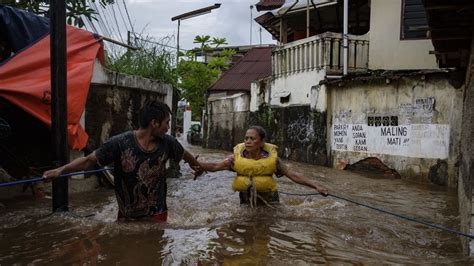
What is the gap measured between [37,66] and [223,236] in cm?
320

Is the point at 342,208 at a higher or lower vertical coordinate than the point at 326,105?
lower

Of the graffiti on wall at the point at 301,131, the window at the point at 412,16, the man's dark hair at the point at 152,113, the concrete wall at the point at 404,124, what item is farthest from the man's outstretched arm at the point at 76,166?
the graffiti on wall at the point at 301,131

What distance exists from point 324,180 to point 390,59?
455 centimetres

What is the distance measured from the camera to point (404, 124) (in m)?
11.0

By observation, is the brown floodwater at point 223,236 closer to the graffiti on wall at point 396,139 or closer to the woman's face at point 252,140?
the woman's face at point 252,140

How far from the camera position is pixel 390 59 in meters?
13.1

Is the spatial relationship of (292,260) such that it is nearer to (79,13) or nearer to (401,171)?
(79,13)

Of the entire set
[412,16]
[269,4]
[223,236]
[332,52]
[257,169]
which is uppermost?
[269,4]

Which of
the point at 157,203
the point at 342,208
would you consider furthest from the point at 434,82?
the point at 157,203

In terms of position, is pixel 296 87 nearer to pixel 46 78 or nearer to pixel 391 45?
pixel 391 45

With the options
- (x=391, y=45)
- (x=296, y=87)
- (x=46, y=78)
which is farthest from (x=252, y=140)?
(x=296, y=87)

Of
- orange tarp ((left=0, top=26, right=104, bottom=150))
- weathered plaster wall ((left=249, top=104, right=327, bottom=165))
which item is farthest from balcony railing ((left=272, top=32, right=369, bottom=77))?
orange tarp ((left=0, top=26, right=104, bottom=150))

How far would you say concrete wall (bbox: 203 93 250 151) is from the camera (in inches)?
797

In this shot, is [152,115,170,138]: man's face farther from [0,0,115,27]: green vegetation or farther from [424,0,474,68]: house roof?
[0,0,115,27]: green vegetation
